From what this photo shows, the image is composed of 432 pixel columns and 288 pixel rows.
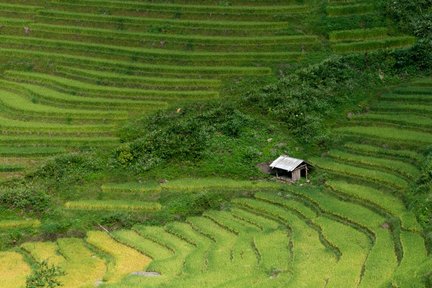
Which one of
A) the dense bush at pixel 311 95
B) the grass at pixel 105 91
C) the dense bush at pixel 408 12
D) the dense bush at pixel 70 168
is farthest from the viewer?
the dense bush at pixel 408 12

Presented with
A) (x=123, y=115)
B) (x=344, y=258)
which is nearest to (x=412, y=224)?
(x=344, y=258)

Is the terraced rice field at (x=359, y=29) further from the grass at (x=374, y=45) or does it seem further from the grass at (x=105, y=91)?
the grass at (x=105, y=91)

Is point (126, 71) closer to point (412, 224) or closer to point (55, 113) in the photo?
point (55, 113)

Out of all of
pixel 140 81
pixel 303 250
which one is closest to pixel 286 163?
pixel 303 250

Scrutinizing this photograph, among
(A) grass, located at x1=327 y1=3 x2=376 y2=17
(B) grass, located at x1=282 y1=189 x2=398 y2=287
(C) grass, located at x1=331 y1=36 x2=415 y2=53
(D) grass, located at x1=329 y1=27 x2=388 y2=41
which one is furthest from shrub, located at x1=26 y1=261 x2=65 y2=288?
(A) grass, located at x1=327 y1=3 x2=376 y2=17

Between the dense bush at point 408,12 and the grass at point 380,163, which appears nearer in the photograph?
the grass at point 380,163

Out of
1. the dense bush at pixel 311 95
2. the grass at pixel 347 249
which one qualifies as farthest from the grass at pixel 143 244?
the dense bush at pixel 311 95

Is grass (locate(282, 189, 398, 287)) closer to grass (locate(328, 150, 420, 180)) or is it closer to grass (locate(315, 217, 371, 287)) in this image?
grass (locate(315, 217, 371, 287))
